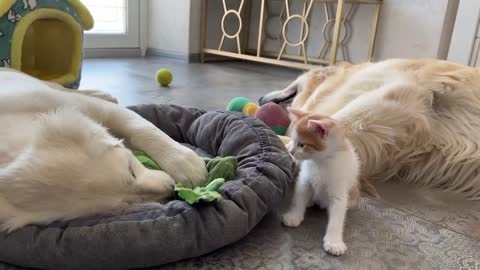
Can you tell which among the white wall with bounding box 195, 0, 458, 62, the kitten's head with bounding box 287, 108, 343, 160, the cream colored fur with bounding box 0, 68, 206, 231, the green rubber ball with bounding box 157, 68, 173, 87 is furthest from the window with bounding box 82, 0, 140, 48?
the kitten's head with bounding box 287, 108, 343, 160

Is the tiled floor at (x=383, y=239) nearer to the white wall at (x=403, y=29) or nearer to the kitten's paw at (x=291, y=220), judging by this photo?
the kitten's paw at (x=291, y=220)

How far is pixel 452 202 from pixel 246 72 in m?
2.77

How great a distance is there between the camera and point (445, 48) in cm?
310

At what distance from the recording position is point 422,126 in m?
1.47

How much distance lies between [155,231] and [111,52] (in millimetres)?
3975

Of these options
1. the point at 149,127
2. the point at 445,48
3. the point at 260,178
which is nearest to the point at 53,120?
the point at 149,127

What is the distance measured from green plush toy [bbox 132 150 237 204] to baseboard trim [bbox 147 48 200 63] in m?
3.37

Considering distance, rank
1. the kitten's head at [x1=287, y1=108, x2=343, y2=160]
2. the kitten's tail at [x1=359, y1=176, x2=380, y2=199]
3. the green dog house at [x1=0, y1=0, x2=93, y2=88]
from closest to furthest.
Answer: the kitten's head at [x1=287, y1=108, x2=343, y2=160] < the kitten's tail at [x1=359, y1=176, x2=380, y2=199] < the green dog house at [x1=0, y1=0, x2=93, y2=88]

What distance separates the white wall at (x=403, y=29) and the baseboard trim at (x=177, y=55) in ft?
3.96

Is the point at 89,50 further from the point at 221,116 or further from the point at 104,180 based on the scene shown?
the point at 104,180

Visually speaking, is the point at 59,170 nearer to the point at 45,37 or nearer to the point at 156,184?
the point at 156,184

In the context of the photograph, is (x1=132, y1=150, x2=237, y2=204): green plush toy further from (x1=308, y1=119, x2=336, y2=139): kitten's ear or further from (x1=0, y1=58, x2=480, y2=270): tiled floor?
→ (x1=308, y1=119, x2=336, y2=139): kitten's ear

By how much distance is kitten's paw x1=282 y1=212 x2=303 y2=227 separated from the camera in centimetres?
107

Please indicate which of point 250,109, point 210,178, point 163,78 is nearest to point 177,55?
point 163,78
